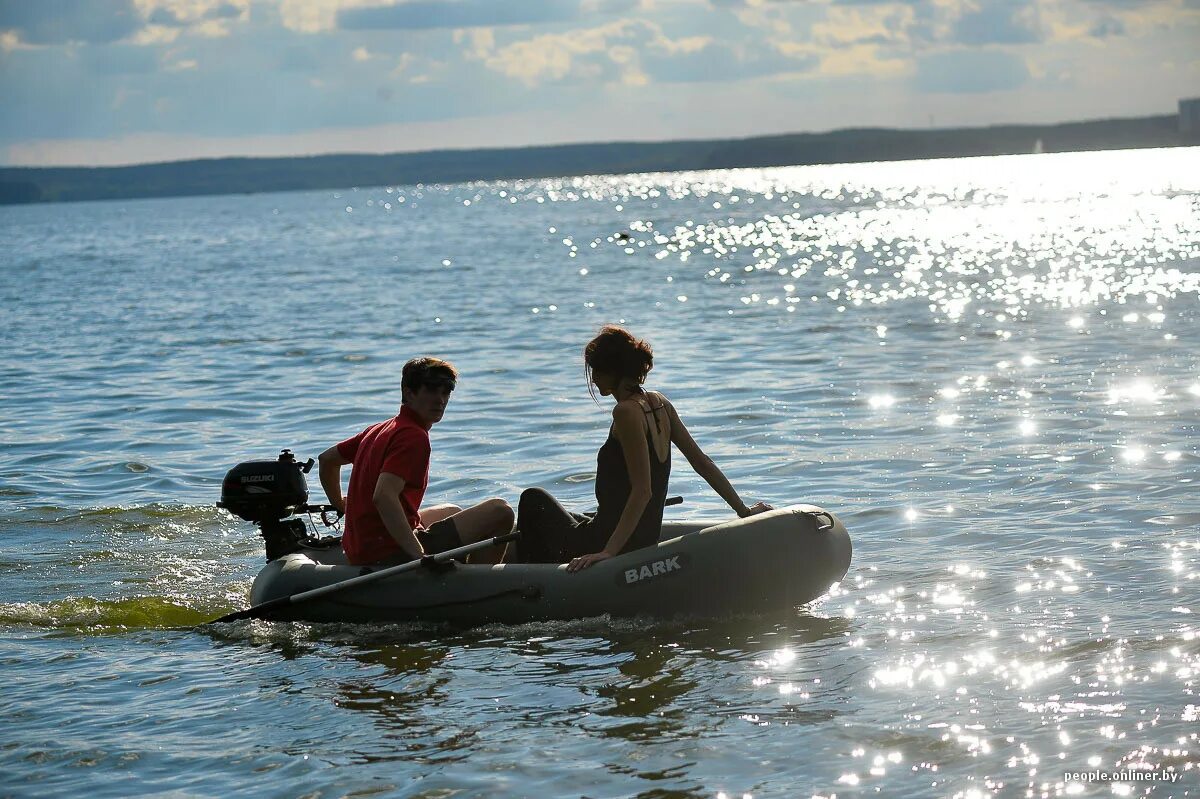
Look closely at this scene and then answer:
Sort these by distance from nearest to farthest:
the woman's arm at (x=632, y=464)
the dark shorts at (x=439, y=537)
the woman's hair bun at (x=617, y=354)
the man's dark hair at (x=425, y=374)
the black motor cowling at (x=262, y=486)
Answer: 1. the woman's hair bun at (x=617, y=354)
2. the woman's arm at (x=632, y=464)
3. the man's dark hair at (x=425, y=374)
4. the dark shorts at (x=439, y=537)
5. the black motor cowling at (x=262, y=486)

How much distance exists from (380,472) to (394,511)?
213 mm

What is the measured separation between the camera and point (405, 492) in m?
7.48

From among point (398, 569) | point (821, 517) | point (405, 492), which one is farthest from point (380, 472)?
point (821, 517)

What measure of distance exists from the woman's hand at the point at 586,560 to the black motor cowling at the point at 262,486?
173 centimetres

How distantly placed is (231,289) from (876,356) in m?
22.9

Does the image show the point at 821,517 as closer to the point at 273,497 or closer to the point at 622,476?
the point at 622,476

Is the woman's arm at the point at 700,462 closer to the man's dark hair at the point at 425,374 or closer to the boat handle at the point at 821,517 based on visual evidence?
the boat handle at the point at 821,517

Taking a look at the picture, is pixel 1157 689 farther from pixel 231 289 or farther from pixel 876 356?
pixel 231 289

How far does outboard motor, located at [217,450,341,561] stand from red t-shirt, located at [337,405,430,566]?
442 mm

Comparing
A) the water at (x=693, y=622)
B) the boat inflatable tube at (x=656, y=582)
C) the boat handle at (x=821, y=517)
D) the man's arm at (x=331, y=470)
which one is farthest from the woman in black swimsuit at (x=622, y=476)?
the man's arm at (x=331, y=470)

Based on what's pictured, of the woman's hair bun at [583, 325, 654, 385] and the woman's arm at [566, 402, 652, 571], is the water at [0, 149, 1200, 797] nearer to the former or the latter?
the woman's arm at [566, 402, 652, 571]

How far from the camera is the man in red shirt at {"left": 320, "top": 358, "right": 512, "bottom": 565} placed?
728cm

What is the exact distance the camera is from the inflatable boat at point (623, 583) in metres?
7.38

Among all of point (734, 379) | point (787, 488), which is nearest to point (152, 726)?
point (787, 488)
